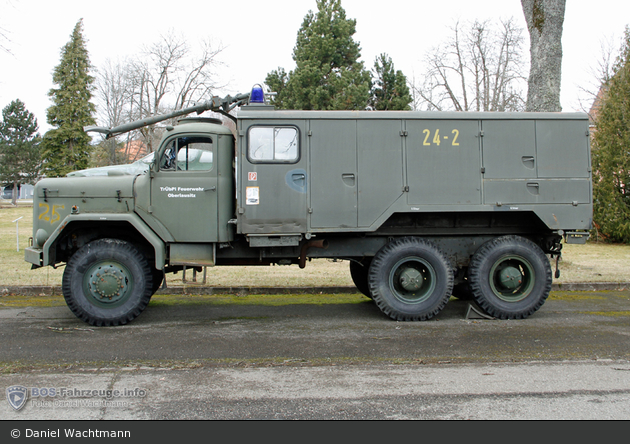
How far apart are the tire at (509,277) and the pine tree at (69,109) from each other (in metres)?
35.7

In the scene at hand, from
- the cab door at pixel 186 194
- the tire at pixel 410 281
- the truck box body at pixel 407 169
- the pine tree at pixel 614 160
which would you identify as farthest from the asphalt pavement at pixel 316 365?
the pine tree at pixel 614 160

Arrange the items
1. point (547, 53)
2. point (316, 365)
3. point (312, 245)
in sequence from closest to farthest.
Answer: point (316, 365)
point (312, 245)
point (547, 53)

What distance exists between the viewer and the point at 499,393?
4.15 m

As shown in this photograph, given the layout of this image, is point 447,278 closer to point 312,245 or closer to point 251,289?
point 312,245

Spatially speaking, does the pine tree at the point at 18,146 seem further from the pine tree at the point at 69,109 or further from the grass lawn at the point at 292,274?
the grass lawn at the point at 292,274

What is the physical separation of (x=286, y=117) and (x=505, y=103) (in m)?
31.8

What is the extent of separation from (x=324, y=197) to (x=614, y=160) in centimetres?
1628

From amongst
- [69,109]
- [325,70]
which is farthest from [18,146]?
[325,70]

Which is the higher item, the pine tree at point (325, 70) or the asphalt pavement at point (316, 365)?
the pine tree at point (325, 70)

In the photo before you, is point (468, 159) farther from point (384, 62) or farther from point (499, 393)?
point (384, 62)

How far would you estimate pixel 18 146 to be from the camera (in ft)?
190

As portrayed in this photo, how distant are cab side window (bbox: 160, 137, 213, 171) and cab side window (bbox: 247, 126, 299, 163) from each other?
2.13 ft

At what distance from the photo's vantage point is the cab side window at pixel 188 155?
269 inches

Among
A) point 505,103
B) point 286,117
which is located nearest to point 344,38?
point 505,103
